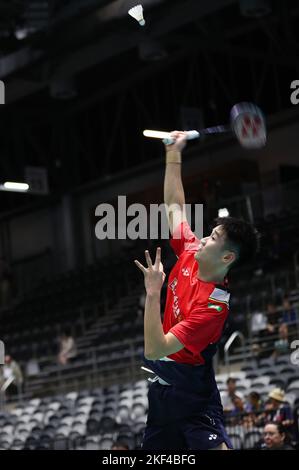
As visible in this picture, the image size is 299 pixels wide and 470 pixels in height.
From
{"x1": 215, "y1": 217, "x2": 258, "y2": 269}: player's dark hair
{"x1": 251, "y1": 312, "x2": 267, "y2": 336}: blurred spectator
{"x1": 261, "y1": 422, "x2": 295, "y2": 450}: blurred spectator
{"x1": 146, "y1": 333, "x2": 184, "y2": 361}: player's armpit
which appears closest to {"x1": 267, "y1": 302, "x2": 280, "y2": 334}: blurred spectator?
{"x1": 251, "y1": 312, "x2": 267, "y2": 336}: blurred spectator

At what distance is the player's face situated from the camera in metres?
5.87

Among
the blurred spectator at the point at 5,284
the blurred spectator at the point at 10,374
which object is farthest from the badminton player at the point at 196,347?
the blurred spectator at the point at 5,284

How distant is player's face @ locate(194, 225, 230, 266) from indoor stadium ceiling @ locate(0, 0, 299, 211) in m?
15.0

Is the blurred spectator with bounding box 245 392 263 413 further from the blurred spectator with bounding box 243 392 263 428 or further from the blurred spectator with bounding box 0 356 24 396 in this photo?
the blurred spectator with bounding box 0 356 24 396

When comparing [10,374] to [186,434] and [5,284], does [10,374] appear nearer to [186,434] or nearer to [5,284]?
[5,284]

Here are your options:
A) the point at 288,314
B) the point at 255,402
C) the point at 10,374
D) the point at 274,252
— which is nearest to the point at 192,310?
the point at 255,402

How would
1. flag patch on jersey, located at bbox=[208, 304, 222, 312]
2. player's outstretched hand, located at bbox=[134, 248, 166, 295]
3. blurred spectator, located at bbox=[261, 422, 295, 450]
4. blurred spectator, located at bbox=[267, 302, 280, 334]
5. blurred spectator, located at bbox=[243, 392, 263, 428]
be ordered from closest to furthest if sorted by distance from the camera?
player's outstretched hand, located at bbox=[134, 248, 166, 295] → flag patch on jersey, located at bbox=[208, 304, 222, 312] → blurred spectator, located at bbox=[261, 422, 295, 450] → blurred spectator, located at bbox=[243, 392, 263, 428] → blurred spectator, located at bbox=[267, 302, 280, 334]

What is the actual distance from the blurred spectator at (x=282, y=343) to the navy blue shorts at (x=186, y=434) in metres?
10.3

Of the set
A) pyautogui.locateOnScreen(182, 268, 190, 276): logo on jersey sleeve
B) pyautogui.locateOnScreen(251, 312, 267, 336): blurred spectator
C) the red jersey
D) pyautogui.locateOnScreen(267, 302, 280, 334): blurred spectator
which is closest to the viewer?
the red jersey

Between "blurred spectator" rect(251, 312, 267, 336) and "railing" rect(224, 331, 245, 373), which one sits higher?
"blurred spectator" rect(251, 312, 267, 336)

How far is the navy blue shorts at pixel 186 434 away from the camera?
6.02 m

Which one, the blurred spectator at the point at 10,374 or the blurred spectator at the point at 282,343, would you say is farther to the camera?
the blurred spectator at the point at 10,374

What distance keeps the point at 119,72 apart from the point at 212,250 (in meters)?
Result: 22.8

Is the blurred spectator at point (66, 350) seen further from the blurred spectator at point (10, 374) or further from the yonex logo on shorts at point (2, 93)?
the yonex logo on shorts at point (2, 93)
